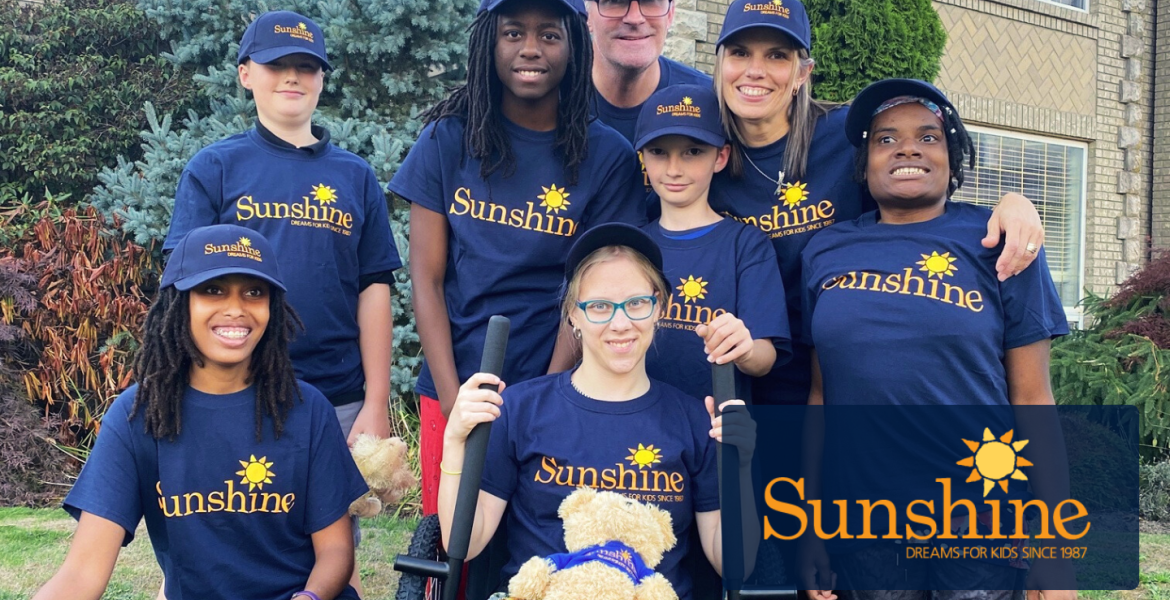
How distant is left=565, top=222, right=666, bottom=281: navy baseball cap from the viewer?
2568mm

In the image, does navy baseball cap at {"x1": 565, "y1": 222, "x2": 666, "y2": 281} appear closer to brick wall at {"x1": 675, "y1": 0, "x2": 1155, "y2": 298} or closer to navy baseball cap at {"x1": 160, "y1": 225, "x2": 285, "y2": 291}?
navy baseball cap at {"x1": 160, "y1": 225, "x2": 285, "y2": 291}

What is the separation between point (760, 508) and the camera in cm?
261

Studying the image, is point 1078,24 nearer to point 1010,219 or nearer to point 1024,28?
point 1024,28

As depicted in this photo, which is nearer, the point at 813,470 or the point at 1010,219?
the point at 1010,219

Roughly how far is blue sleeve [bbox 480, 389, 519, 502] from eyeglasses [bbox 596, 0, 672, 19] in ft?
5.28

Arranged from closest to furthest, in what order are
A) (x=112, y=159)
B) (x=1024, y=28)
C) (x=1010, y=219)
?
(x=1010, y=219) < (x=112, y=159) < (x=1024, y=28)

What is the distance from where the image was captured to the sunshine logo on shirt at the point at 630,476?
2455 mm

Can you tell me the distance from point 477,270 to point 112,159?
5.08 m

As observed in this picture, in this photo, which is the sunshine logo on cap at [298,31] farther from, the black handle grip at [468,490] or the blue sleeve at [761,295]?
the blue sleeve at [761,295]

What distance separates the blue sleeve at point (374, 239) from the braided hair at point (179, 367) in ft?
1.94

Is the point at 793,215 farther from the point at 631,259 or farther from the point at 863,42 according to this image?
the point at 863,42

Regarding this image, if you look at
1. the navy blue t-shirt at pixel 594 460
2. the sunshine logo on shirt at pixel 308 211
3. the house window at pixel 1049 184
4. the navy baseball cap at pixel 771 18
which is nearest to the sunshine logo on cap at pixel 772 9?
the navy baseball cap at pixel 771 18

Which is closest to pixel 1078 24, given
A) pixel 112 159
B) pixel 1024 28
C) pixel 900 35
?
pixel 1024 28
